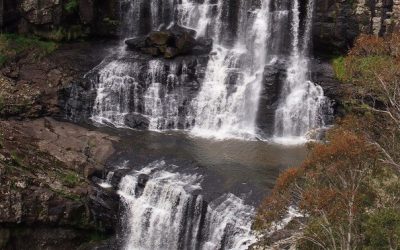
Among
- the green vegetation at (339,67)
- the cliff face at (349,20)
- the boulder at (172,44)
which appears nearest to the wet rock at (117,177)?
the boulder at (172,44)

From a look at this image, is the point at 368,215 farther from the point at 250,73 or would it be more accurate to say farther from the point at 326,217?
the point at 250,73

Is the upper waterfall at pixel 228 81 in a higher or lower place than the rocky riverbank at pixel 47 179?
higher

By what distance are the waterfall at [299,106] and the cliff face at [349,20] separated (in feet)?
4.74

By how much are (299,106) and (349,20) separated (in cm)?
753

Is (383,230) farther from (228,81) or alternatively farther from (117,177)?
(228,81)

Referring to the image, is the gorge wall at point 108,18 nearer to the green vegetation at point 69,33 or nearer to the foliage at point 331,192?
the green vegetation at point 69,33

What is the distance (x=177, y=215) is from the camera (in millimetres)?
33406

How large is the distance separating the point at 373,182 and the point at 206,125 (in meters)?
19.1

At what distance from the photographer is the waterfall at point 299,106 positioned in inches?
1693

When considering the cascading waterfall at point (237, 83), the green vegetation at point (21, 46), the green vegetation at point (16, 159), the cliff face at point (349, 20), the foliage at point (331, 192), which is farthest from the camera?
the green vegetation at point (21, 46)

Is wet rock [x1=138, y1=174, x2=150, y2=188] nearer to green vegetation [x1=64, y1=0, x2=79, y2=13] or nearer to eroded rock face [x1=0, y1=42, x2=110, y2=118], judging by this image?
eroded rock face [x1=0, y1=42, x2=110, y2=118]

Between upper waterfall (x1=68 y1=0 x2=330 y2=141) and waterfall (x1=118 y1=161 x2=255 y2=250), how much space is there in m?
8.83

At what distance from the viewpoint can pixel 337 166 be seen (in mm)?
25469

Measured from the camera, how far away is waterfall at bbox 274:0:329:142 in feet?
141
